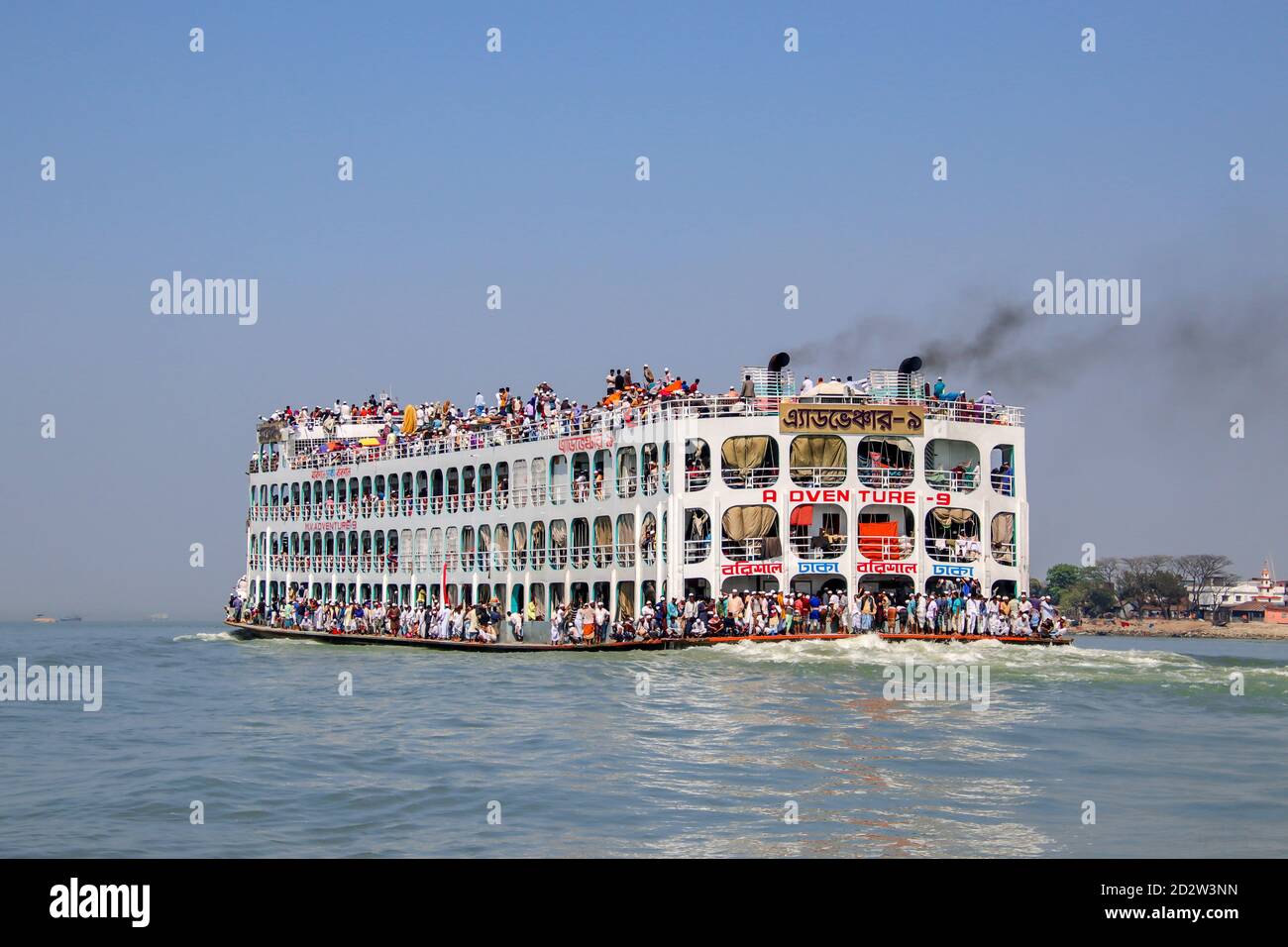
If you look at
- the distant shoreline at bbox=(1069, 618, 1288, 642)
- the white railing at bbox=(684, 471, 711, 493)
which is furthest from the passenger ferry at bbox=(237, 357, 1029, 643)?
the distant shoreline at bbox=(1069, 618, 1288, 642)

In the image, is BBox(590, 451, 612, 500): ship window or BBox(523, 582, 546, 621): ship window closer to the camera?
BBox(590, 451, 612, 500): ship window

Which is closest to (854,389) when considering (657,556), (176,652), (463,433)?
(657,556)

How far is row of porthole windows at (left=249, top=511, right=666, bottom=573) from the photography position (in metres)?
38.1

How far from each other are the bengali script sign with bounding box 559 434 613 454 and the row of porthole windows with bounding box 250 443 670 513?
8.2 inches

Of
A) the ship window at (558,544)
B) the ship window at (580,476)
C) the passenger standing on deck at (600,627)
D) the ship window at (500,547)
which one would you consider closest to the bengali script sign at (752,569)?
the passenger standing on deck at (600,627)

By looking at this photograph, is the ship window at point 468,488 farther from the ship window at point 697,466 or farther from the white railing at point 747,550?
the white railing at point 747,550

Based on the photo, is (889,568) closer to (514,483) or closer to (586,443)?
(586,443)

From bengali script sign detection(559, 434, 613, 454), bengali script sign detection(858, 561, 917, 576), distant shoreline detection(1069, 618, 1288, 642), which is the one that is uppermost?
bengali script sign detection(559, 434, 613, 454)

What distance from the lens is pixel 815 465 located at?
115 ft

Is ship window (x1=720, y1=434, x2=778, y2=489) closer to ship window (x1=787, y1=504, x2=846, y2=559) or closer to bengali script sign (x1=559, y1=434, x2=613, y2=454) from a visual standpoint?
ship window (x1=787, y1=504, x2=846, y2=559)

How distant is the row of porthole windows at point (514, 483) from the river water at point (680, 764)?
722cm

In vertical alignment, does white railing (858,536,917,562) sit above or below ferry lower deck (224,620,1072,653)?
above
